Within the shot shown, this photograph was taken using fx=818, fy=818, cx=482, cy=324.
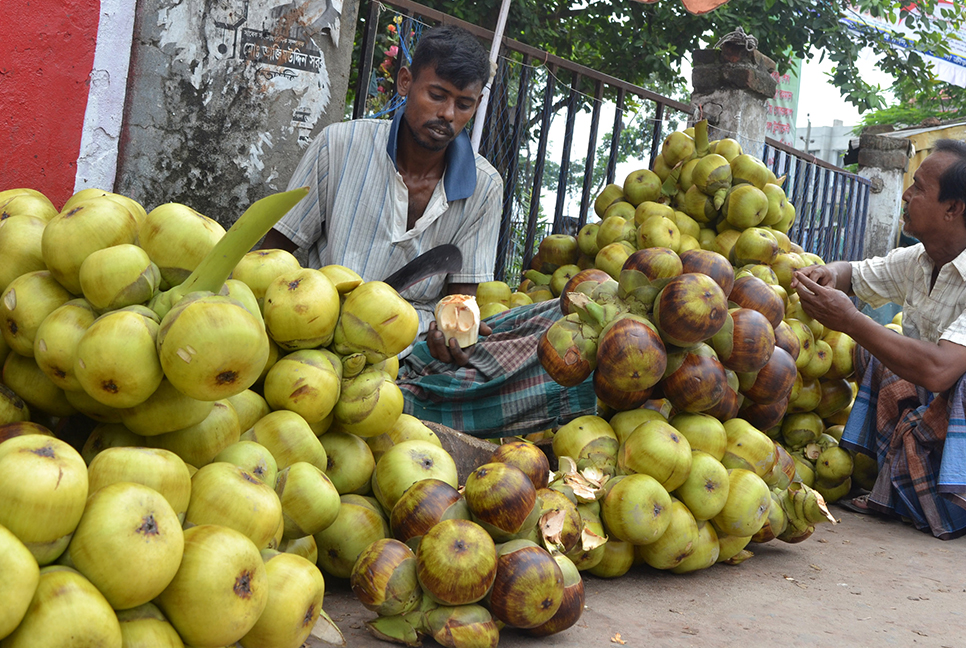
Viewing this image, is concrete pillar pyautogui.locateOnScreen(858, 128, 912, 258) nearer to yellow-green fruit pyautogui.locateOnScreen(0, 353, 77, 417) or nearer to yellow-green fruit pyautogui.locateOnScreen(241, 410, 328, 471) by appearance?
yellow-green fruit pyautogui.locateOnScreen(241, 410, 328, 471)

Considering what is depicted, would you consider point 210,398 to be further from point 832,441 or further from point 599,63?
point 599,63

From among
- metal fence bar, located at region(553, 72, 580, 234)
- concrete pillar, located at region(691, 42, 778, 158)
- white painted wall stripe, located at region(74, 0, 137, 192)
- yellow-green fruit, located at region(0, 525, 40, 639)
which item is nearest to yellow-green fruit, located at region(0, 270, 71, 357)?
yellow-green fruit, located at region(0, 525, 40, 639)

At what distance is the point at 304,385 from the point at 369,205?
1.68 m

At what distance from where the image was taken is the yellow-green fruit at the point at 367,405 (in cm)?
208

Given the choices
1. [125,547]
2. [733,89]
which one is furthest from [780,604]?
[733,89]

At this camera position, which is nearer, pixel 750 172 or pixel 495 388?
pixel 495 388

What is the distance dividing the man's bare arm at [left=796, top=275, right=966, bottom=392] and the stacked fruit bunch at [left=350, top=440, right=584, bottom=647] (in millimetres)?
2086

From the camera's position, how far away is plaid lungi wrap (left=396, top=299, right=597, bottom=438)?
10.5ft

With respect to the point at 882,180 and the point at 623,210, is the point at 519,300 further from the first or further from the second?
the point at 882,180

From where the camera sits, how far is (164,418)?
1528 mm

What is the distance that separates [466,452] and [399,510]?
0.82 m

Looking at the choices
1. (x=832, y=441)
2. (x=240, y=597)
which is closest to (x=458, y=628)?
(x=240, y=597)

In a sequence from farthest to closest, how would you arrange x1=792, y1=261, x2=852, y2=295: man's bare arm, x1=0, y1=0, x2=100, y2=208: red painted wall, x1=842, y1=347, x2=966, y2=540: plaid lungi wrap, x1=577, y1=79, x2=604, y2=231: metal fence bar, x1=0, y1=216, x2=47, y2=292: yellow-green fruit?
x1=577, y1=79, x2=604, y2=231: metal fence bar
x1=792, y1=261, x2=852, y2=295: man's bare arm
x1=842, y1=347, x2=966, y2=540: plaid lungi wrap
x1=0, y1=0, x2=100, y2=208: red painted wall
x1=0, y1=216, x2=47, y2=292: yellow-green fruit

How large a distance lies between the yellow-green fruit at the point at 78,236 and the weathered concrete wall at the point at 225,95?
5.61 feet
